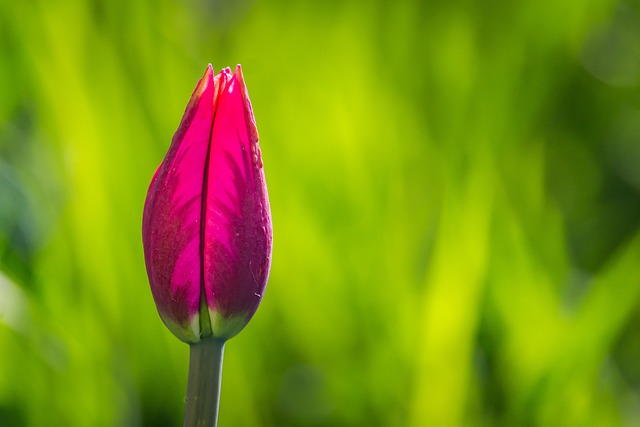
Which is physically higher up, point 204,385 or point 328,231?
point 328,231

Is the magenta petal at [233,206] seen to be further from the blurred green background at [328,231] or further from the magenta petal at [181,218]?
the blurred green background at [328,231]

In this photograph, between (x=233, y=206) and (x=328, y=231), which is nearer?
(x=233, y=206)

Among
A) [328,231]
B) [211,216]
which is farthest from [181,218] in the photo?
[328,231]

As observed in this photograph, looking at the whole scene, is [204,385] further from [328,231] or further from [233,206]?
[328,231]

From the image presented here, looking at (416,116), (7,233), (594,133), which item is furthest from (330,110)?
(594,133)

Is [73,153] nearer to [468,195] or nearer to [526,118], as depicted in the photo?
[468,195]

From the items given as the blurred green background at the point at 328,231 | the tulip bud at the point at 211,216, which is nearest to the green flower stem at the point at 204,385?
the tulip bud at the point at 211,216
